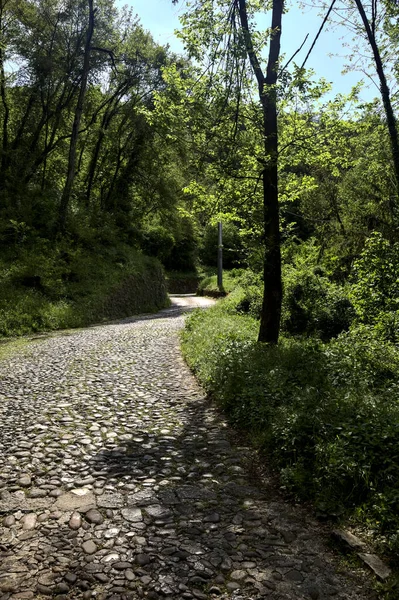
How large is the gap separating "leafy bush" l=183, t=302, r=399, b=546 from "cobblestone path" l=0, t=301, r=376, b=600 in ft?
1.27

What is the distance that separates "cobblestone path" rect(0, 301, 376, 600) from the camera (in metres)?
3.12

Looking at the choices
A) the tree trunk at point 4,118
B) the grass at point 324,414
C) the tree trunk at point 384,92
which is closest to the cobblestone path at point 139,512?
the grass at point 324,414

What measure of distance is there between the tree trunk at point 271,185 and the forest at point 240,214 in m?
0.05

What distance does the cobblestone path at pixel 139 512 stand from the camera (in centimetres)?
312

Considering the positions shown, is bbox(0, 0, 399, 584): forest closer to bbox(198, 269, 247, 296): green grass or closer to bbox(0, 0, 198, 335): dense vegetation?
bbox(0, 0, 198, 335): dense vegetation

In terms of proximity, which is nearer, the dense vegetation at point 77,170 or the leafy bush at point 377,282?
the leafy bush at point 377,282

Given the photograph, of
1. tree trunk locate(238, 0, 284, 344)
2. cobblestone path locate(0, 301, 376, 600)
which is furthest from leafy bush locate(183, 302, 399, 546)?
tree trunk locate(238, 0, 284, 344)

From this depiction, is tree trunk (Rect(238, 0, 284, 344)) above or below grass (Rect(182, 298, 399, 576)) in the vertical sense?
above

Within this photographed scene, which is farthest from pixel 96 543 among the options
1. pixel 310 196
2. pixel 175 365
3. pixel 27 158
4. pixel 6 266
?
pixel 310 196

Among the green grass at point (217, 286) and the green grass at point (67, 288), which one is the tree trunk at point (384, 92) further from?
the green grass at point (217, 286)

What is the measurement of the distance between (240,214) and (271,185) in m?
1.32

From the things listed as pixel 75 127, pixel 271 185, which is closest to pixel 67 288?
pixel 75 127

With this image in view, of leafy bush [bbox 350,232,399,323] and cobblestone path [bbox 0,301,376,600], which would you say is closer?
cobblestone path [bbox 0,301,376,600]

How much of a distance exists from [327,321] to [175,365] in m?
6.74
